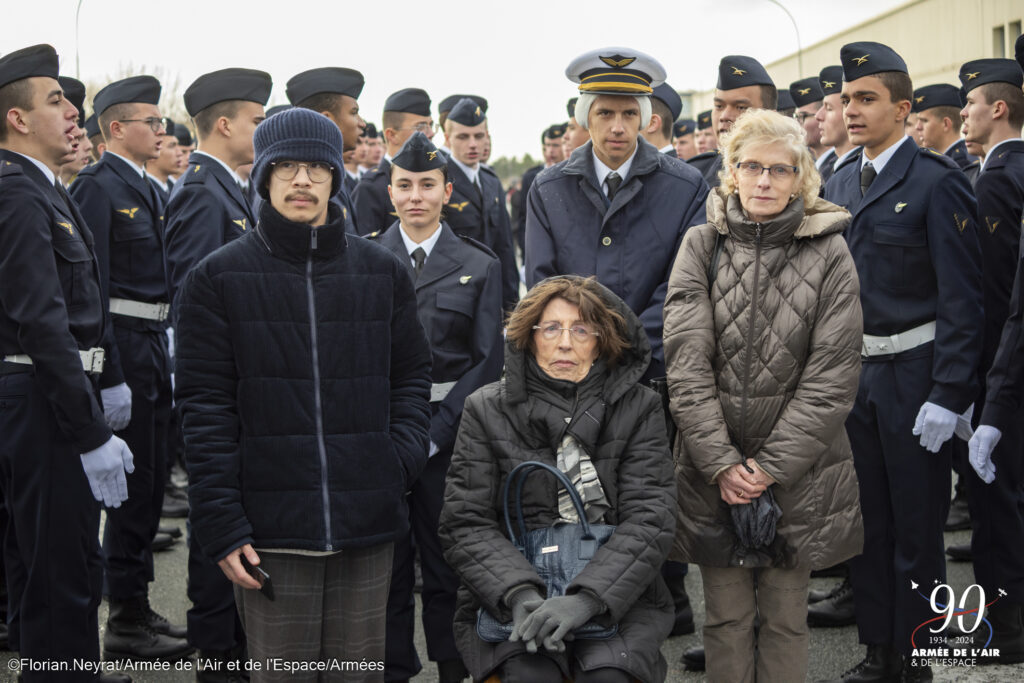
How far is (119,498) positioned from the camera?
3.76 meters

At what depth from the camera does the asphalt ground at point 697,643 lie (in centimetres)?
443

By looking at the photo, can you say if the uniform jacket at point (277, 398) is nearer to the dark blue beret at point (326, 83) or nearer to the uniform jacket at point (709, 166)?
the dark blue beret at point (326, 83)

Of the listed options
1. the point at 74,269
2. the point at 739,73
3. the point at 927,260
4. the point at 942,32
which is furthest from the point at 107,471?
the point at 942,32

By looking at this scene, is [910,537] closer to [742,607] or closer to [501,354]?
[742,607]

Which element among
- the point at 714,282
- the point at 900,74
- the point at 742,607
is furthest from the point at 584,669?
the point at 900,74

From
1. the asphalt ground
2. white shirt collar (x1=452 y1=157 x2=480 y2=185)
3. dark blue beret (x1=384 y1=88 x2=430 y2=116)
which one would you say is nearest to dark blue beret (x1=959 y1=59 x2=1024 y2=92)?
the asphalt ground

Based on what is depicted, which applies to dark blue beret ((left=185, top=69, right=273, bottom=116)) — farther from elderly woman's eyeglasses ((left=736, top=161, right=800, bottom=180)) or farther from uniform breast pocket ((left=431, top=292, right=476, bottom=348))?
elderly woman's eyeglasses ((left=736, top=161, right=800, bottom=180))

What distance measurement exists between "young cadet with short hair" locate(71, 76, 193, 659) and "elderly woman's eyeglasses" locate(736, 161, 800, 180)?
2948 mm

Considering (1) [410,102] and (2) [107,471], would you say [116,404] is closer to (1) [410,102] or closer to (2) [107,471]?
(2) [107,471]

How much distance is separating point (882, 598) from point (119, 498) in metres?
3.07

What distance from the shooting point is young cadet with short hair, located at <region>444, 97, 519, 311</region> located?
22.9ft

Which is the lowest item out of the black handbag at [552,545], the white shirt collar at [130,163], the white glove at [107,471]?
the black handbag at [552,545]

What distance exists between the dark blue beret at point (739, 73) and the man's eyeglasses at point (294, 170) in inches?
167

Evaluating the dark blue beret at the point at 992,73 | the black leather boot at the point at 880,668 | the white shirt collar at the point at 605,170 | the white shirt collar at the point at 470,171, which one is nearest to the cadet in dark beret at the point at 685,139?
the white shirt collar at the point at 470,171
